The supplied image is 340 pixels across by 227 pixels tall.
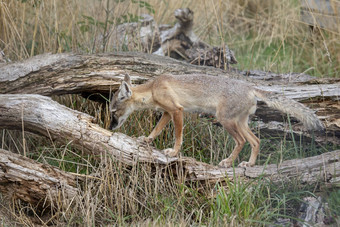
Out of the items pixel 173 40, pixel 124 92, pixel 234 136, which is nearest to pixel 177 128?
pixel 234 136

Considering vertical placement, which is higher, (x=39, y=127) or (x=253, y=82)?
(x=253, y=82)

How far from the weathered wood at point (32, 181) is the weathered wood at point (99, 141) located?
45 centimetres

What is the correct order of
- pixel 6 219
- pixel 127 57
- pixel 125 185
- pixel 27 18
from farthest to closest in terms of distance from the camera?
pixel 27 18 < pixel 127 57 < pixel 125 185 < pixel 6 219

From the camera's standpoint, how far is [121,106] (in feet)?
19.0

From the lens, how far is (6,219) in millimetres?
4852

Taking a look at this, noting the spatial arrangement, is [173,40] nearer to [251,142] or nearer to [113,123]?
[113,123]

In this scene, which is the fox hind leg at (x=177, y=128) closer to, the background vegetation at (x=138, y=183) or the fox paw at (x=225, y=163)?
the background vegetation at (x=138, y=183)

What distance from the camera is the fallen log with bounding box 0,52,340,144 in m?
5.68

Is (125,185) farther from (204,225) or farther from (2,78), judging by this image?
(2,78)

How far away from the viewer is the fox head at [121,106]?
5.61 metres

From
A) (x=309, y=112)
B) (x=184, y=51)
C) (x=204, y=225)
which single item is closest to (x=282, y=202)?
(x=204, y=225)

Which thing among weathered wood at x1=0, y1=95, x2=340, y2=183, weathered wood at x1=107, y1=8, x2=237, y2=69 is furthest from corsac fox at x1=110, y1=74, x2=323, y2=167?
weathered wood at x1=107, y1=8, x2=237, y2=69

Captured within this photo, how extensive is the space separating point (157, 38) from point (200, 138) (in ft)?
10.3

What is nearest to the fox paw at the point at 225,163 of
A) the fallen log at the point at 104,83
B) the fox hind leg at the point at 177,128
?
the fox hind leg at the point at 177,128
